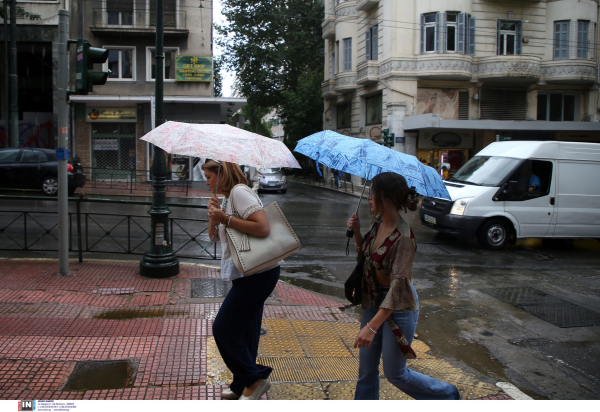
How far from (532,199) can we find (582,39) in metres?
21.1

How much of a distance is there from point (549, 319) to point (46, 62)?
89.4 feet

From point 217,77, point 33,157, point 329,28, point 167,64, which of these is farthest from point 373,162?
point 217,77

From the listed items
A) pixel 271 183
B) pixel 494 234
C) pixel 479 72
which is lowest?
pixel 494 234

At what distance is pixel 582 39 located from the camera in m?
27.5

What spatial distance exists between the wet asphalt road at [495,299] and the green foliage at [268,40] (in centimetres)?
2680

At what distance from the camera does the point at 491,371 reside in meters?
4.82

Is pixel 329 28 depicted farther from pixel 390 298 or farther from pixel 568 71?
pixel 390 298

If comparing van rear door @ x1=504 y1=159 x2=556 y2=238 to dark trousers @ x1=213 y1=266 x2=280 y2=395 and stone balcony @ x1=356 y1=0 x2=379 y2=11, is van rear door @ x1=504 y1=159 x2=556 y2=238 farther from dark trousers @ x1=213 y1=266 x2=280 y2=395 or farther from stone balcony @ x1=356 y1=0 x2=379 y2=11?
stone balcony @ x1=356 y1=0 x2=379 y2=11

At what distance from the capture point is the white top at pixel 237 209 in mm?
3410

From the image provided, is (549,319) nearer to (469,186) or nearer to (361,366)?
(361,366)

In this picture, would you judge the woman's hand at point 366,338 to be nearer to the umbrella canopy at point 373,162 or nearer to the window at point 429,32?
the umbrella canopy at point 373,162

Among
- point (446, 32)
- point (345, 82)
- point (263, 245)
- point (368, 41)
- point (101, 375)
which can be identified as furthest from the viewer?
point (345, 82)

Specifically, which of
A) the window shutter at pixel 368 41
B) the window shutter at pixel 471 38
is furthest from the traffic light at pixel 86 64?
the window shutter at pixel 368 41

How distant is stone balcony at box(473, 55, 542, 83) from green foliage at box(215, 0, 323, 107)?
49.4 feet
